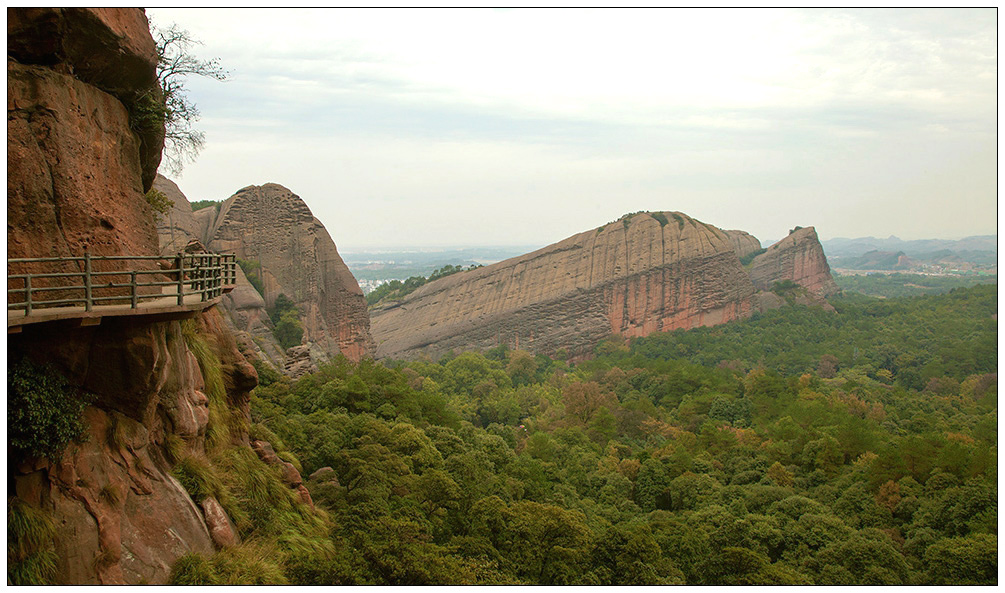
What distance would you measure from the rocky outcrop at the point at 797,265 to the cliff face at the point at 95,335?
8904cm

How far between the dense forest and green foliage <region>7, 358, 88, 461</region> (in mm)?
2411

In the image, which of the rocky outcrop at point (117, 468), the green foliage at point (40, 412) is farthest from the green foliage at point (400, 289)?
the green foliage at point (40, 412)

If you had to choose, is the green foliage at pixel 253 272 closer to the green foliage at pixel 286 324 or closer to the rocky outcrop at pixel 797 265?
the green foliage at pixel 286 324

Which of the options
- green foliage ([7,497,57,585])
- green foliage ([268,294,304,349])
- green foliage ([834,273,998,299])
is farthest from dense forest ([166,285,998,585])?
green foliage ([834,273,998,299])

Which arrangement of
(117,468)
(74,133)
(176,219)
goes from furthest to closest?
(176,219)
(74,133)
(117,468)

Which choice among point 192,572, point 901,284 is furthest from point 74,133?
point 901,284

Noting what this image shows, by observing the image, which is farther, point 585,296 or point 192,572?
point 585,296

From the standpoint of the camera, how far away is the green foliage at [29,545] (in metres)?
7.51

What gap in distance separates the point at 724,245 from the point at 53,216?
7412 centimetres

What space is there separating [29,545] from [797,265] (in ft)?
312

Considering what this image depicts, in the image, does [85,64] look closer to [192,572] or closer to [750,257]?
[192,572]

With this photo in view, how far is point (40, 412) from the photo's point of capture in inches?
308

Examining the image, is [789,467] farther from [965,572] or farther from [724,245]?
[724,245]

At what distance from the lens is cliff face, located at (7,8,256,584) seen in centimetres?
816
